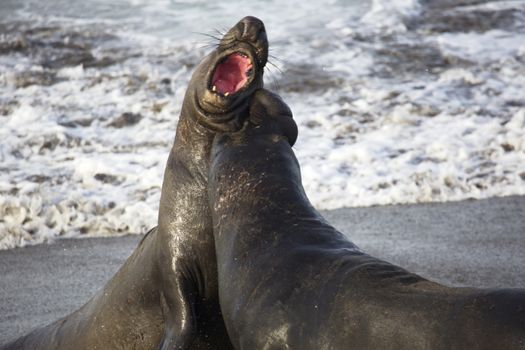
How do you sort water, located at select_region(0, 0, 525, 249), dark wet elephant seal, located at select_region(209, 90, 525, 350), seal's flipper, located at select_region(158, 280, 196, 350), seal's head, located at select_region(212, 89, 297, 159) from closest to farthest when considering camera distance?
dark wet elephant seal, located at select_region(209, 90, 525, 350) < seal's flipper, located at select_region(158, 280, 196, 350) < seal's head, located at select_region(212, 89, 297, 159) < water, located at select_region(0, 0, 525, 249)

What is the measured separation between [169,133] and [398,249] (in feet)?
14.1

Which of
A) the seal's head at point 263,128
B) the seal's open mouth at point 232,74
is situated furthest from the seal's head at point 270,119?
the seal's open mouth at point 232,74

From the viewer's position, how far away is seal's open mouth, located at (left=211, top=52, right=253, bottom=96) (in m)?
5.07

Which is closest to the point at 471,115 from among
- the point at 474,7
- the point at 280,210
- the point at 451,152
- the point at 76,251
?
the point at 451,152

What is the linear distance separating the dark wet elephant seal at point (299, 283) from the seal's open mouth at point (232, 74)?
0.41 feet

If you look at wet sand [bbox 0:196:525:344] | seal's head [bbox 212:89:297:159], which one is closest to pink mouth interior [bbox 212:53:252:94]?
seal's head [bbox 212:89:297:159]

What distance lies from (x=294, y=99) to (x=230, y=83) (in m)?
7.56

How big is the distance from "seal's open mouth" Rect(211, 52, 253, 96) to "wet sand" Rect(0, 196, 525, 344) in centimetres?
223

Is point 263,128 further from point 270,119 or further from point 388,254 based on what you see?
point 388,254

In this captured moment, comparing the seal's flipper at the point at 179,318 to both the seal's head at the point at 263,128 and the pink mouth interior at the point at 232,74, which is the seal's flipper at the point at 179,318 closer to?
the seal's head at the point at 263,128

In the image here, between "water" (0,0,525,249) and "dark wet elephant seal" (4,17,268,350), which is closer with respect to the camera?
"dark wet elephant seal" (4,17,268,350)

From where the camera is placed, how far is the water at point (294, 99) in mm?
9328

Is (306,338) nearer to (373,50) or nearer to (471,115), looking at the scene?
(471,115)

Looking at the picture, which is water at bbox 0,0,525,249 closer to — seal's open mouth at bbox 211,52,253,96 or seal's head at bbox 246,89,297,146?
seal's open mouth at bbox 211,52,253,96
